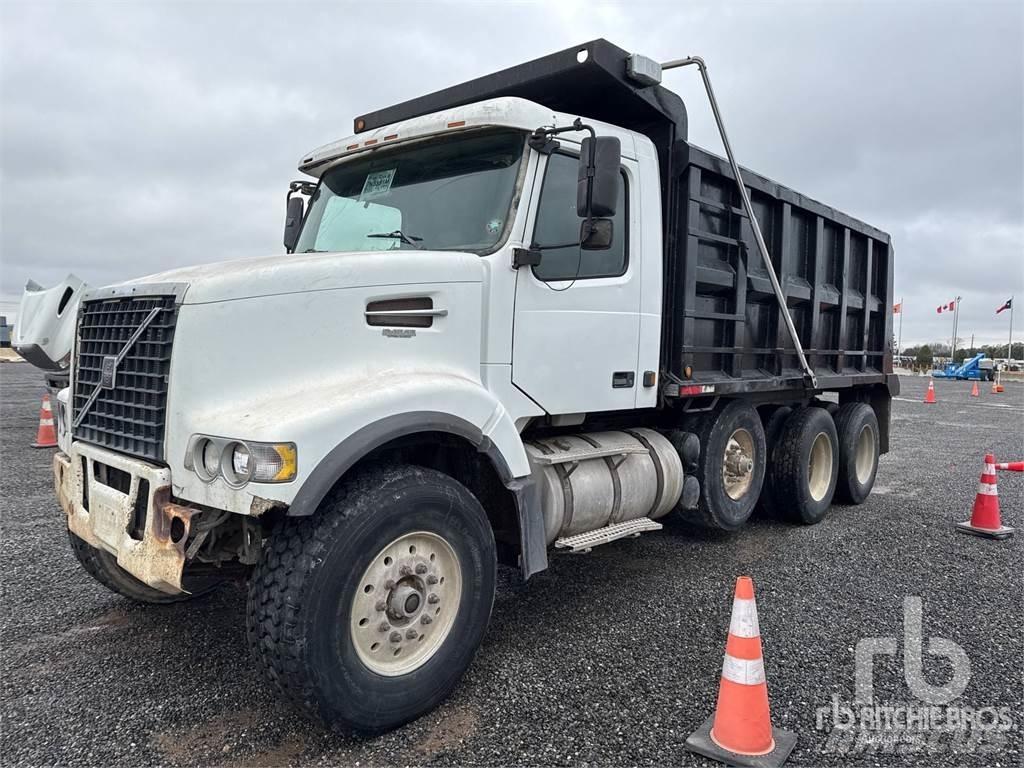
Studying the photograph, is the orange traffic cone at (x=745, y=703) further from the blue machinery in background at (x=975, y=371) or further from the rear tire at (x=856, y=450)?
the blue machinery in background at (x=975, y=371)

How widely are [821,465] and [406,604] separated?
5.26 meters

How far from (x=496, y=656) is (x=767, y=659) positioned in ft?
4.59

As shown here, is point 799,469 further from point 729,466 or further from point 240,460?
point 240,460

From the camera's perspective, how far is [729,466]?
5.61m

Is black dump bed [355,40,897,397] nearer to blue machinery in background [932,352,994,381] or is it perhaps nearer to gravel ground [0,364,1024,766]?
gravel ground [0,364,1024,766]

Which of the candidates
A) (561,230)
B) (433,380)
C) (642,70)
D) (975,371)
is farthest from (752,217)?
(975,371)

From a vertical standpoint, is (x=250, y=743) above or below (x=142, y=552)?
below

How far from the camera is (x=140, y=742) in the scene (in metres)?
2.89

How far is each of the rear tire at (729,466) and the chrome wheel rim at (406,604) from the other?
2.57 metres

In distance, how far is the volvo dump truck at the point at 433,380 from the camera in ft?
9.32

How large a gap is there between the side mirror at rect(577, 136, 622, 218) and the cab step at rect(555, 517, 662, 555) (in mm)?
1811

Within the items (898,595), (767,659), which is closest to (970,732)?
(767,659)

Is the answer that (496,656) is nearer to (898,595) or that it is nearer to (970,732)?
(970,732)

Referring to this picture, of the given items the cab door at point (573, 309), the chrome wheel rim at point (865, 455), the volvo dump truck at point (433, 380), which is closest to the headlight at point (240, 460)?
the volvo dump truck at point (433, 380)
